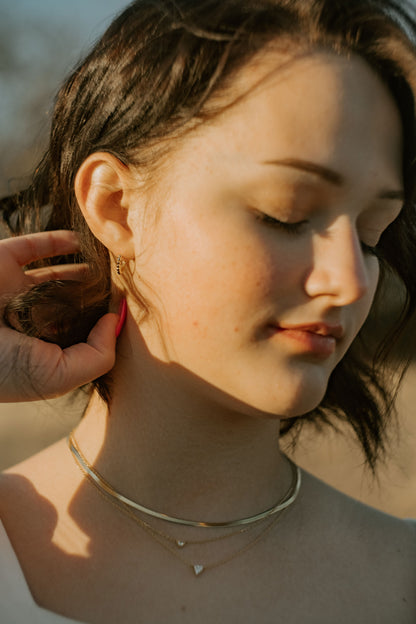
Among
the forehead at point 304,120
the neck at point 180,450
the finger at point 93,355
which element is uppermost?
the forehead at point 304,120

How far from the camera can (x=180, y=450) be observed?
207 cm

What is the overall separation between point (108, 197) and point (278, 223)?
516 millimetres

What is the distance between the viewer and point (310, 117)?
5.83 ft

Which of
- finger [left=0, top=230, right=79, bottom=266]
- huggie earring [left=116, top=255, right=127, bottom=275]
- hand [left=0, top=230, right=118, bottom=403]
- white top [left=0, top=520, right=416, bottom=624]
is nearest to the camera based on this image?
white top [left=0, top=520, right=416, bottom=624]

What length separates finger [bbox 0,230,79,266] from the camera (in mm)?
2281

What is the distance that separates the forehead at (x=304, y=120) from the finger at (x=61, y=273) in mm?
617

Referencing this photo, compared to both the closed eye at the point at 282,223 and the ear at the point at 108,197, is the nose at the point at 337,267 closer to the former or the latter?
the closed eye at the point at 282,223

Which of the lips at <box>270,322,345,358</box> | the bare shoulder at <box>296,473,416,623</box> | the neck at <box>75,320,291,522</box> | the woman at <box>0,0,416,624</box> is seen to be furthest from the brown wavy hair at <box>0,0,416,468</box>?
the bare shoulder at <box>296,473,416,623</box>

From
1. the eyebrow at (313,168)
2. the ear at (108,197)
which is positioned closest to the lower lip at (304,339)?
the eyebrow at (313,168)

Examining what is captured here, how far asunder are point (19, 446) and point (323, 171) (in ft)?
12.1

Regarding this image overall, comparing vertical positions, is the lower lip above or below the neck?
above

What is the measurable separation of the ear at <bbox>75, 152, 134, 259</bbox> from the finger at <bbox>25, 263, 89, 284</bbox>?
266 mm

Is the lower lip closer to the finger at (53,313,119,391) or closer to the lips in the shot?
the lips

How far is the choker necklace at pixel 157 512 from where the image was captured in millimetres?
2078
